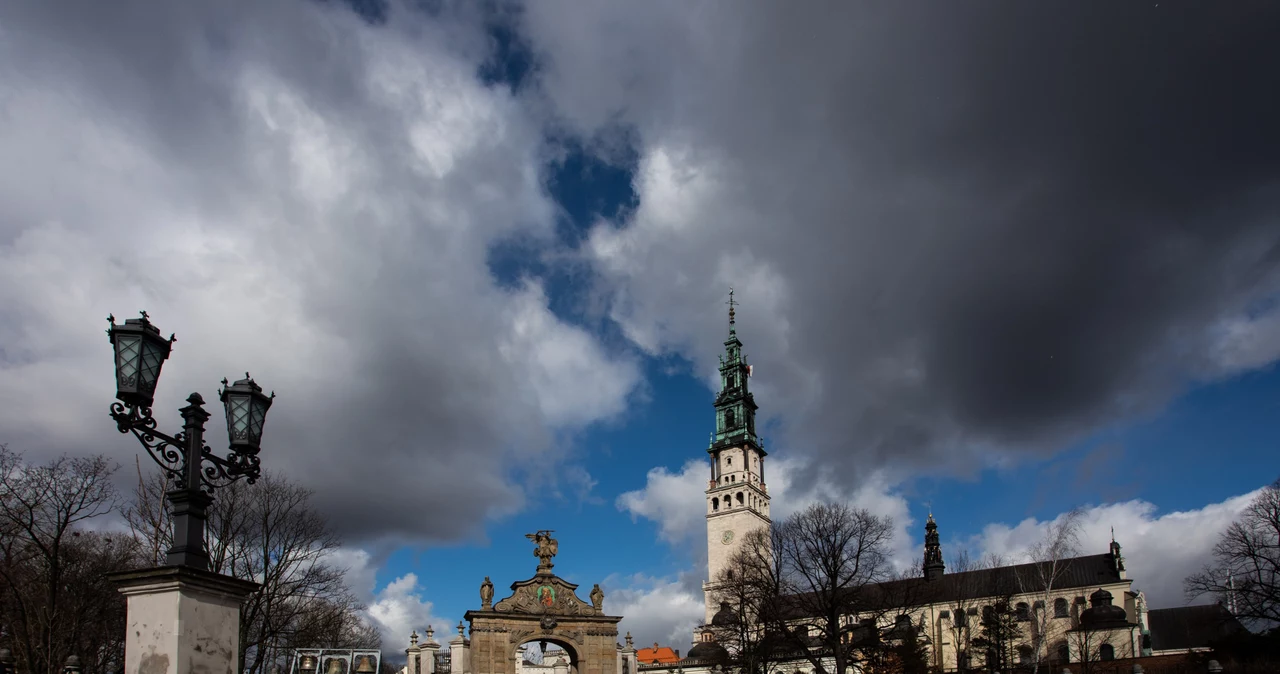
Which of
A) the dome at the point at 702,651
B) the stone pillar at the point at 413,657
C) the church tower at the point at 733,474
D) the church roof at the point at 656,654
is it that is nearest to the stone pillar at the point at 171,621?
the stone pillar at the point at 413,657

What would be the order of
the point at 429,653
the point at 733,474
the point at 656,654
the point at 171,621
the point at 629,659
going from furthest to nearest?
1. the point at 656,654
2. the point at 733,474
3. the point at 629,659
4. the point at 429,653
5. the point at 171,621

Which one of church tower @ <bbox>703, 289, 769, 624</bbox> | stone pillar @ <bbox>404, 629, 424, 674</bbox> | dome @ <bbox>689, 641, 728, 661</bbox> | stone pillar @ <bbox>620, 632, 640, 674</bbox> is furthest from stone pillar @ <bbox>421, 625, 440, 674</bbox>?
church tower @ <bbox>703, 289, 769, 624</bbox>

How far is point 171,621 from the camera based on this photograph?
6941mm

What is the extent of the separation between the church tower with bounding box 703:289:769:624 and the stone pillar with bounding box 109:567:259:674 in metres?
86.4

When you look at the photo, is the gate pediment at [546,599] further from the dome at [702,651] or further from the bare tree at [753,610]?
the dome at [702,651]

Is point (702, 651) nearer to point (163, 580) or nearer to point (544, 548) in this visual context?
point (544, 548)

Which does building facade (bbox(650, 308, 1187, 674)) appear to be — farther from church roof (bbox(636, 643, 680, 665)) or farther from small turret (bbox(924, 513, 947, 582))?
church roof (bbox(636, 643, 680, 665))

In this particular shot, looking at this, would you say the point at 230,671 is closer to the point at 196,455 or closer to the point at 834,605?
the point at 196,455

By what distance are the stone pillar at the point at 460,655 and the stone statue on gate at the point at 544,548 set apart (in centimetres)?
607

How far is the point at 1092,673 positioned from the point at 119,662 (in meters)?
52.2

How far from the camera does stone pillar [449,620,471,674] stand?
4325 cm

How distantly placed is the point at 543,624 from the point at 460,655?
5.00 metres

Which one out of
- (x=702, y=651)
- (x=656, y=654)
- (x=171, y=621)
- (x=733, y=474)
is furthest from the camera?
(x=656, y=654)

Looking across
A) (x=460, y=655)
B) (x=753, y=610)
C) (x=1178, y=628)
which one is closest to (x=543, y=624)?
(x=460, y=655)
